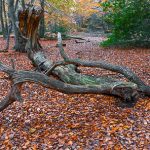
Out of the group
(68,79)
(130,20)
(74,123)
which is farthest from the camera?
(130,20)

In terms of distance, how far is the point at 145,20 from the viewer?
14820mm

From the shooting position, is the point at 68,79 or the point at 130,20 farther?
the point at 130,20

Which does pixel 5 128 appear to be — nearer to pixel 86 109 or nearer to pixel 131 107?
pixel 86 109

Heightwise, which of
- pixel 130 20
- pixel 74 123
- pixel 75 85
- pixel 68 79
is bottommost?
pixel 74 123

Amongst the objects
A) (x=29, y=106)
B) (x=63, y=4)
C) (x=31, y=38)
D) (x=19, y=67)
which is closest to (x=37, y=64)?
(x=31, y=38)

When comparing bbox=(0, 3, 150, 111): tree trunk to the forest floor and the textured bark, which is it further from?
the forest floor

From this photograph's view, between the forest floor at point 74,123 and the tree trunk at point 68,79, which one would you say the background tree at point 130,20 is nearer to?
the tree trunk at point 68,79

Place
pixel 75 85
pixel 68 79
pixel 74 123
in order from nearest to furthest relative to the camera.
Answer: pixel 75 85, pixel 74 123, pixel 68 79

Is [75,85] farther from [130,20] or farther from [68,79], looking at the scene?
[130,20]

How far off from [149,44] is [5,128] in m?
10.6

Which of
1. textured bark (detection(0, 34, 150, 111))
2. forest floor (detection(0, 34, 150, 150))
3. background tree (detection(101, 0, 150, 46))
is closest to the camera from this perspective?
forest floor (detection(0, 34, 150, 150))

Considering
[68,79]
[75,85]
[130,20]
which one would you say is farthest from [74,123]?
[130,20]

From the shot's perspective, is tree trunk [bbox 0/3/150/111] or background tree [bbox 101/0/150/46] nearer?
tree trunk [bbox 0/3/150/111]

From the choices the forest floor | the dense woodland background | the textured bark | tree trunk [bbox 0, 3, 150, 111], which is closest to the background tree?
the dense woodland background
